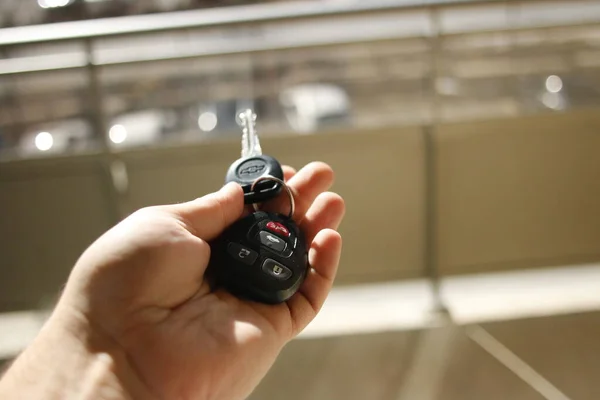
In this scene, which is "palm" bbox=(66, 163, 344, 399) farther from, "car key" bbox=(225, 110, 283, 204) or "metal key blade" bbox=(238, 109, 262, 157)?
"metal key blade" bbox=(238, 109, 262, 157)

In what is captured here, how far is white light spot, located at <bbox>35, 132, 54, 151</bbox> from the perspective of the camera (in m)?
1.65

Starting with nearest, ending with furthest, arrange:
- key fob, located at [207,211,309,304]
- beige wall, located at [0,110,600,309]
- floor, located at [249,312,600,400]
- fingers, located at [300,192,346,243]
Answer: key fob, located at [207,211,309,304]
fingers, located at [300,192,346,243]
floor, located at [249,312,600,400]
beige wall, located at [0,110,600,309]

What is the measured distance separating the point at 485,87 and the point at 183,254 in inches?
48.1

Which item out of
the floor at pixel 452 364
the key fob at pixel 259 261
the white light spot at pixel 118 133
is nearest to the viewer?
the key fob at pixel 259 261

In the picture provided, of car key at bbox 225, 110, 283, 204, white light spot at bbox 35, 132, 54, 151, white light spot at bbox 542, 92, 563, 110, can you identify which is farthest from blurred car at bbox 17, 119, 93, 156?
white light spot at bbox 542, 92, 563, 110

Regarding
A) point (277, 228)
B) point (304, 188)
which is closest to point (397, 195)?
point (304, 188)

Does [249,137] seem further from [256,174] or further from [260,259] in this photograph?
[260,259]

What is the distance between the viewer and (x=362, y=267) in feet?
5.37

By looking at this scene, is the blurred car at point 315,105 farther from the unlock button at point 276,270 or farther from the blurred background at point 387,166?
the unlock button at point 276,270

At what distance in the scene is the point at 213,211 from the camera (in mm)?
925

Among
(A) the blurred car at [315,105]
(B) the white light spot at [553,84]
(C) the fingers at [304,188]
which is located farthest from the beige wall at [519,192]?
(C) the fingers at [304,188]

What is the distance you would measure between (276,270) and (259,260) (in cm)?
3

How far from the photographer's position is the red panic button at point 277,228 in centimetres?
93

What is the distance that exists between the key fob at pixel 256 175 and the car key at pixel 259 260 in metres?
0.05
